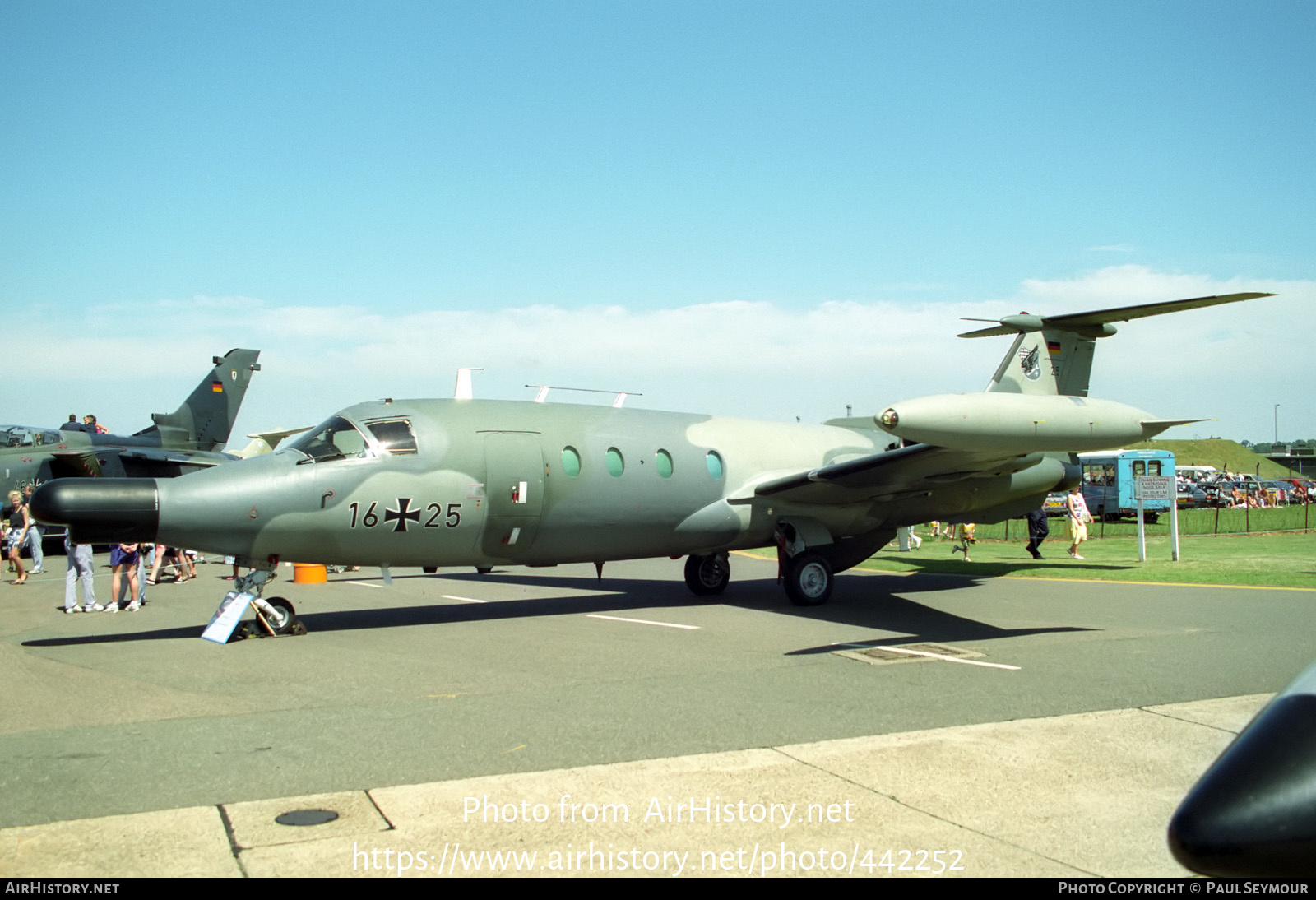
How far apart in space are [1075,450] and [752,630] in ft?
13.5

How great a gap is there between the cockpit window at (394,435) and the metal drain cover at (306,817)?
276 inches

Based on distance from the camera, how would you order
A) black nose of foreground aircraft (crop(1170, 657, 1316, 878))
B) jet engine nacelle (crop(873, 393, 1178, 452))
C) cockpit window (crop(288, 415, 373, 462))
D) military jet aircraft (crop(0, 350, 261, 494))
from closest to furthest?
black nose of foreground aircraft (crop(1170, 657, 1316, 878)) → jet engine nacelle (crop(873, 393, 1178, 452)) → cockpit window (crop(288, 415, 373, 462)) → military jet aircraft (crop(0, 350, 261, 494))

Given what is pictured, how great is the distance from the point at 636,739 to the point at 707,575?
9.39 metres

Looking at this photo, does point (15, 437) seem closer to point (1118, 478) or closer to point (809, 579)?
point (809, 579)

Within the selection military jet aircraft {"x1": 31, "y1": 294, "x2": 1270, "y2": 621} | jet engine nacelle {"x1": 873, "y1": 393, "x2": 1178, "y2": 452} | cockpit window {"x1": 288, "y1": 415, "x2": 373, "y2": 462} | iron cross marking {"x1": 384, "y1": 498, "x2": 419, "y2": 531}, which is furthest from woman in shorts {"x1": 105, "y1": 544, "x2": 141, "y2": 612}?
jet engine nacelle {"x1": 873, "y1": 393, "x2": 1178, "y2": 452}

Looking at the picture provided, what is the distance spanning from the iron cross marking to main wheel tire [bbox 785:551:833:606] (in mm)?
5439

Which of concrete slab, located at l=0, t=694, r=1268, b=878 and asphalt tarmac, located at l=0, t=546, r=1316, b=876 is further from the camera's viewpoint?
asphalt tarmac, located at l=0, t=546, r=1316, b=876

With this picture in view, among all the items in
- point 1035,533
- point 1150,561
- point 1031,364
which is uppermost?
point 1031,364

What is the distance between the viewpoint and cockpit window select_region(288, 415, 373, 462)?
456 inches

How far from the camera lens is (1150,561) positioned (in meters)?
20.1

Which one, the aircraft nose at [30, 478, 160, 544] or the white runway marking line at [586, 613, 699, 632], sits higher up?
the aircraft nose at [30, 478, 160, 544]

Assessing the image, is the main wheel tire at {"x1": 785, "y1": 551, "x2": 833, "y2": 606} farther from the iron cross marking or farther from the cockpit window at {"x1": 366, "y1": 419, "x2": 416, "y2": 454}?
Result: the cockpit window at {"x1": 366, "y1": 419, "x2": 416, "y2": 454}

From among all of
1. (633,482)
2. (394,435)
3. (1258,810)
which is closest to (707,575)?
(633,482)
